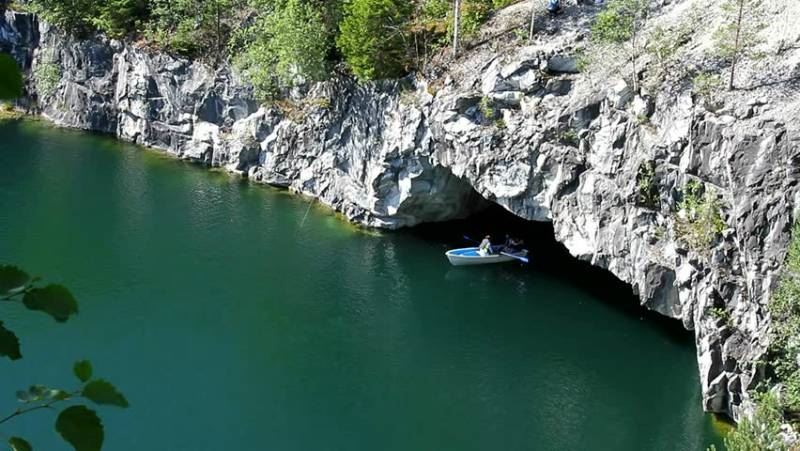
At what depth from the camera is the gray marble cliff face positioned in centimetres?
2397

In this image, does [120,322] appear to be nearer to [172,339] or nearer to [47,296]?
[172,339]

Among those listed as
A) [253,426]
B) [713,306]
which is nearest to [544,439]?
[713,306]

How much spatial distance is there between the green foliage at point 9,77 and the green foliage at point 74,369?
555 millimetres

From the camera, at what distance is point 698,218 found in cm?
2580

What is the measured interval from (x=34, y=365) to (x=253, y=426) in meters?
7.38

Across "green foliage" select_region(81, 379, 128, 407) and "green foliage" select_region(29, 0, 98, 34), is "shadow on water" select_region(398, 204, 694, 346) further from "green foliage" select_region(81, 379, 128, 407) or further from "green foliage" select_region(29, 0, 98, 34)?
"green foliage" select_region(81, 379, 128, 407)

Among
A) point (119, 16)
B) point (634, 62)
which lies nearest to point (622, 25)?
point (634, 62)

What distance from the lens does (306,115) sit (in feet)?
133

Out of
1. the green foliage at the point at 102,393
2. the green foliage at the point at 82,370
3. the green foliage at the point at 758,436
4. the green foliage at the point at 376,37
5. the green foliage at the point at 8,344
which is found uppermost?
the green foliage at the point at 376,37

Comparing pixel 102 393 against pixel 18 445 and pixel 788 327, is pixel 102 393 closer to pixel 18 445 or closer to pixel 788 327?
pixel 18 445

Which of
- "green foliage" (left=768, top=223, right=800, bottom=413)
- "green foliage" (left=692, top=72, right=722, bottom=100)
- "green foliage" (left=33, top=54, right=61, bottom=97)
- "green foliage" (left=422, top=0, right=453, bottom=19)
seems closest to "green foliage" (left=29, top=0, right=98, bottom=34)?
"green foliage" (left=33, top=54, right=61, bottom=97)

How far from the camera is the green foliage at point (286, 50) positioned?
3844 cm

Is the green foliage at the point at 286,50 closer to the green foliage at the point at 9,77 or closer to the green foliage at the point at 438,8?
the green foliage at the point at 438,8

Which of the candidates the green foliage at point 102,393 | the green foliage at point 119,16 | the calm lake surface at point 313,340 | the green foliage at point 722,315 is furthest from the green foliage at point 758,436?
the green foliage at point 119,16
